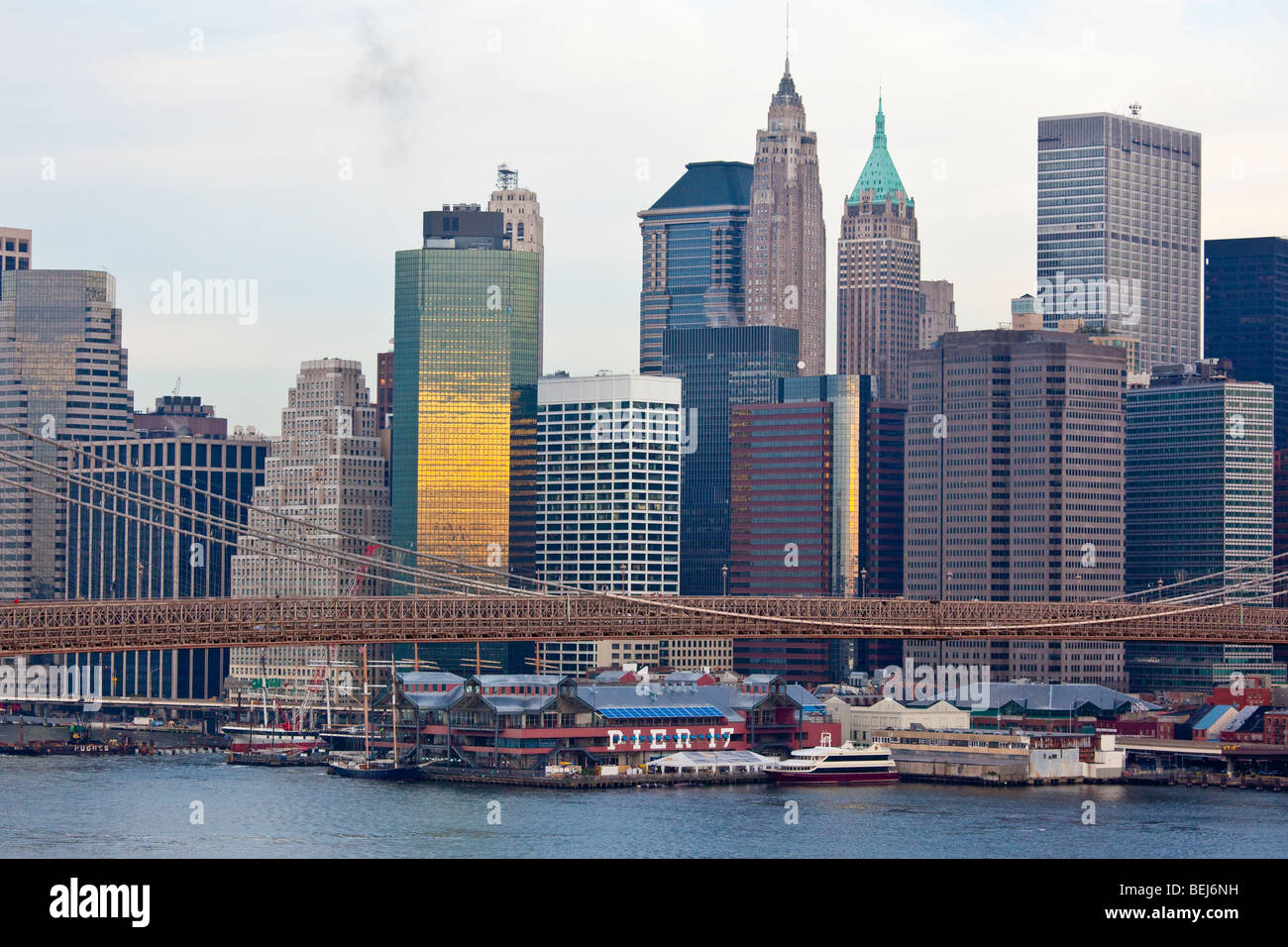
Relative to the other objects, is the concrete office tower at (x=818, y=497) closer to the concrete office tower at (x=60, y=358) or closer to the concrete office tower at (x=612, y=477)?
the concrete office tower at (x=612, y=477)

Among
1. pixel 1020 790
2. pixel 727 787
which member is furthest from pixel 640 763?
pixel 1020 790

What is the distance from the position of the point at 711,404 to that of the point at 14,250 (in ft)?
200

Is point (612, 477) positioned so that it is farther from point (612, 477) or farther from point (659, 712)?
point (659, 712)

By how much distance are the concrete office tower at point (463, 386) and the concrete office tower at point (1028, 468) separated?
3026 cm

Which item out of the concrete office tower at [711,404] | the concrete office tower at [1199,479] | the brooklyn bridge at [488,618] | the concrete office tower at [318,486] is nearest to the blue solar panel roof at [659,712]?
the brooklyn bridge at [488,618]

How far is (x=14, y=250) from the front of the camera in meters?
194

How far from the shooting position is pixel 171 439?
168250mm

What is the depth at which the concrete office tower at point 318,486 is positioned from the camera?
152 m

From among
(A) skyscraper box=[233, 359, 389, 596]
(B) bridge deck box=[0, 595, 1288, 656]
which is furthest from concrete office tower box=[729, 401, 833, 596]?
(B) bridge deck box=[0, 595, 1288, 656]

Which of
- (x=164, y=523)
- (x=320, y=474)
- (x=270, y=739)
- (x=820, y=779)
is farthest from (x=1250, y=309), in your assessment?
(x=820, y=779)

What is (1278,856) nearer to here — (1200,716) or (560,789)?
(560,789)
